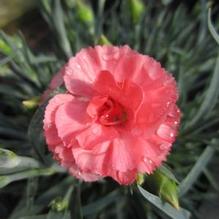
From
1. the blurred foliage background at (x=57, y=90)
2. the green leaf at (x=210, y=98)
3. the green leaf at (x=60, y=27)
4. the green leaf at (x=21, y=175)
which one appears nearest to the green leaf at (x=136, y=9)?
the blurred foliage background at (x=57, y=90)

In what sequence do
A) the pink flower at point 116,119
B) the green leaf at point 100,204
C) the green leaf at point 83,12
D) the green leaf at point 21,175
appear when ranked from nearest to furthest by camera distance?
the pink flower at point 116,119
the green leaf at point 21,175
the green leaf at point 100,204
the green leaf at point 83,12

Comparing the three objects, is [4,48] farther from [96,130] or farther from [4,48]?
[96,130]

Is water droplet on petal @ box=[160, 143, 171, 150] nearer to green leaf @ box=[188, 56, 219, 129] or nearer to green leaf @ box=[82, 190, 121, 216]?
green leaf @ box=[188, 56, 219, 129]

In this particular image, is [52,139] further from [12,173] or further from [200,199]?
[200,199]

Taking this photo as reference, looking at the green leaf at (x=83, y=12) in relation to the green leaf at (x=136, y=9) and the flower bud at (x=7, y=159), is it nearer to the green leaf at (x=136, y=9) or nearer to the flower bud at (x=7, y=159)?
the green leaf at (x=136, y=9)

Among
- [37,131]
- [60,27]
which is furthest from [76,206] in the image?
[60,27]

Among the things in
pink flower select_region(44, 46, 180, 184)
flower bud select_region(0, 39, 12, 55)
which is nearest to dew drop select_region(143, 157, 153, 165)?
pink flower select_region(44, 46, 180, 184)

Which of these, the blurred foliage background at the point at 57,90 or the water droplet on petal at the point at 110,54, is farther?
the blurred foliage background at the point at 57,90

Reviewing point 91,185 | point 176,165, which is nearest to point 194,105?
point 176,165
